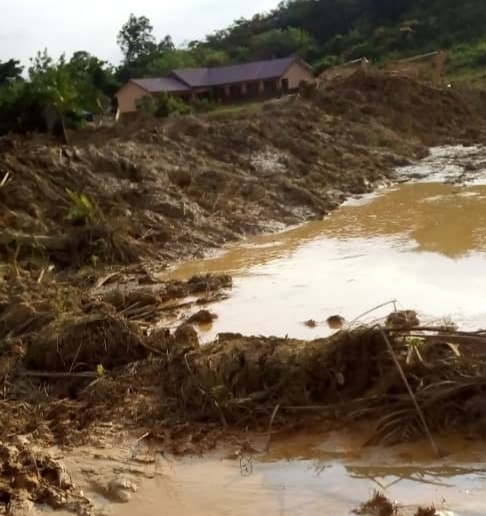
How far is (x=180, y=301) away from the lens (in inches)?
413

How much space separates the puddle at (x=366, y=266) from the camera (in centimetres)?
915

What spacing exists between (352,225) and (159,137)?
A: 5.29 m

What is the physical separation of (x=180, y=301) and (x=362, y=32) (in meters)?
44.5

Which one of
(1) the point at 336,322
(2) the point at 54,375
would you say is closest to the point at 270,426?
(1) the point at 336,322

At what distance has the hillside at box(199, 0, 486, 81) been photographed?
43656mm

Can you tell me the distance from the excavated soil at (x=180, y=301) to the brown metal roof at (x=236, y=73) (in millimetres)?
22357

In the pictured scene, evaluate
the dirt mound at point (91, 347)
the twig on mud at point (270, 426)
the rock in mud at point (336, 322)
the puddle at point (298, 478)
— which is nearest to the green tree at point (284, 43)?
the rock in mud at point (336, 322)

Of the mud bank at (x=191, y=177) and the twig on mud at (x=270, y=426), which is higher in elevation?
the mud bank at (x=191, y=177)

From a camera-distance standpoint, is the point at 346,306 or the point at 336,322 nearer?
the point at 336,322

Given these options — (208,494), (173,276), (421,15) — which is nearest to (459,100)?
(173,276)

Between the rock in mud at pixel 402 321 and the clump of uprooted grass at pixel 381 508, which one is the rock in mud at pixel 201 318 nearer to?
the rock in mud at pixel 402 321

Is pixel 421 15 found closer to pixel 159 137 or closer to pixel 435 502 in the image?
pixel 159 137

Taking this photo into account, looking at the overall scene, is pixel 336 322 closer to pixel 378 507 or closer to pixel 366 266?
pixel 366 266

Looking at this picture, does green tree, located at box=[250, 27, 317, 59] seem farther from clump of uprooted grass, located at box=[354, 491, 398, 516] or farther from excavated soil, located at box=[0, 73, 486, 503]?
→ clump of uprooted grass, located at box=[354, 491, 398, 516]
